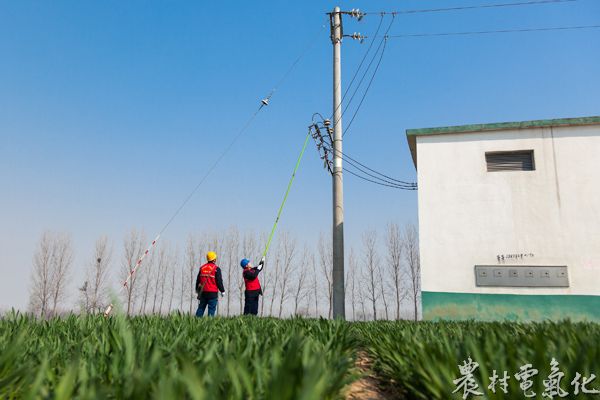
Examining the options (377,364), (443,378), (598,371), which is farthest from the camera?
(377,364)

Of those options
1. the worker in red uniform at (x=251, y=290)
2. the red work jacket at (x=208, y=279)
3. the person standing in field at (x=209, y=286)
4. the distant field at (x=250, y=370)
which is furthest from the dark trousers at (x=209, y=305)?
the distant field at (x=250, y=370)

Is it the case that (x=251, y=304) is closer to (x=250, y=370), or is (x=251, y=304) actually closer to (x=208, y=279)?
(x=208, y=279)

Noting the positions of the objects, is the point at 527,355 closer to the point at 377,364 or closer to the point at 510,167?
the point at 377,364

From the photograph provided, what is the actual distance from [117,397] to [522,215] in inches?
440

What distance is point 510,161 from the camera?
1087 cm

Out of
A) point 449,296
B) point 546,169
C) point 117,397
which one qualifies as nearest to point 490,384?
point 117,397

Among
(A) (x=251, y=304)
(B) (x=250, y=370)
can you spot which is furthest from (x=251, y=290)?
(B) (x=250, y=370)

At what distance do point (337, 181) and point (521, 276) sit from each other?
6.27 meters

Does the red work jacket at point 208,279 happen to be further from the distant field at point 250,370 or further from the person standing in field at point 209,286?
the distant field at point 250,370

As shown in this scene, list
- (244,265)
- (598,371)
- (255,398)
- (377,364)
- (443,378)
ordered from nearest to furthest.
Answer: (255,398) < (598,371) < (443,378) < (377,364) < (244,265)

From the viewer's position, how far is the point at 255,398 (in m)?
1.28

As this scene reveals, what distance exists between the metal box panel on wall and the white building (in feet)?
0.08

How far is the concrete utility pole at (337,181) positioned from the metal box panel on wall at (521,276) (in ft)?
13.2

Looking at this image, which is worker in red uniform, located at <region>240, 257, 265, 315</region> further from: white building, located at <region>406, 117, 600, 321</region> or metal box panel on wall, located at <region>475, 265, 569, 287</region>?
metal box panel on wall, located at <region>475, 265, 569, 287</region>
